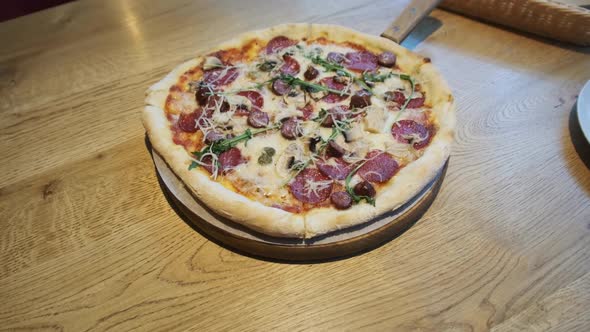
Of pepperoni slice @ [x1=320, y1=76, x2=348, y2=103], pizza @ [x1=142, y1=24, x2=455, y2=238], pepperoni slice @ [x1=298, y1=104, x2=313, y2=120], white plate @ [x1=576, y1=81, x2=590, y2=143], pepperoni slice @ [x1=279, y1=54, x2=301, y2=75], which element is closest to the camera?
pizza @ [x1=142, y1=24, x2=455, y2=238]

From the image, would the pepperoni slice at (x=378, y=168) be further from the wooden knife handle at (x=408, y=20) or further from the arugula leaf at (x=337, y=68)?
the wooden knife handle at (x=408, y=20)

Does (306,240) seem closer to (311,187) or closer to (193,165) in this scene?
(311,187)

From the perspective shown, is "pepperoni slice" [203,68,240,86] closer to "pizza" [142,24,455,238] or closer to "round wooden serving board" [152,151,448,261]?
"pizza" [142,24,455,238]

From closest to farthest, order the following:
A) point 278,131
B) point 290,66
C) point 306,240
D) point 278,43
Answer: point 306,240, point 278,131, point 290,66, point 278,43

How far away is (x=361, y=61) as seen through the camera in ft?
9.66

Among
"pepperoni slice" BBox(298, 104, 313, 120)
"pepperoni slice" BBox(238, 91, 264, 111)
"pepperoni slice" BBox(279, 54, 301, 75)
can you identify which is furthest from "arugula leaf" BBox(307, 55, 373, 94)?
"pepperoni slice" BBox(238, 91, 264, 111)

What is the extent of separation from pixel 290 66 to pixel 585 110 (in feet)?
5.66

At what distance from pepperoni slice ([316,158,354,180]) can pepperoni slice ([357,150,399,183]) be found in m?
0.07

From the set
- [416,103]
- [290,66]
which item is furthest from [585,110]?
[290,66]

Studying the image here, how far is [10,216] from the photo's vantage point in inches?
96.6

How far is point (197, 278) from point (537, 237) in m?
1.62

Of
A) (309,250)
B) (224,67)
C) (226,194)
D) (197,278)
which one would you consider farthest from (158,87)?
(309,250)

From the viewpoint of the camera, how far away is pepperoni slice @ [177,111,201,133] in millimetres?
2555

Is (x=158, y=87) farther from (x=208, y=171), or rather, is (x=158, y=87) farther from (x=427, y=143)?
(x=427, y=143)
